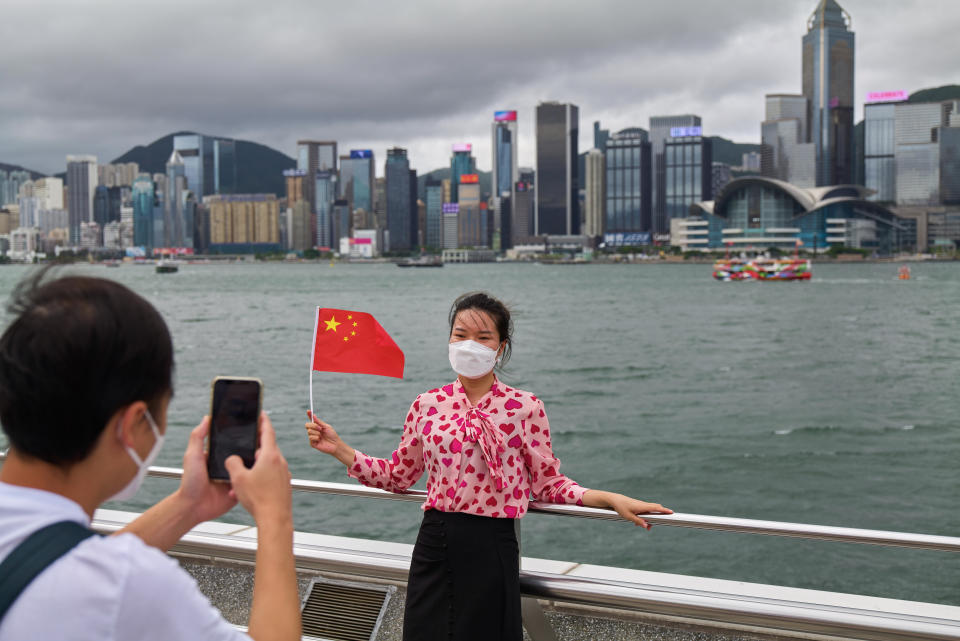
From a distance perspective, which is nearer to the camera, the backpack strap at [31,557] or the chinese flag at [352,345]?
the backpack strap at [31,557]

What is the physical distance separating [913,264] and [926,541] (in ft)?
508

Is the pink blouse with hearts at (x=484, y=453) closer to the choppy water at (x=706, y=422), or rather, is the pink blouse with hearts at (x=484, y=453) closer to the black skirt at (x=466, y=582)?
the black skirt at (x=466, y=582)

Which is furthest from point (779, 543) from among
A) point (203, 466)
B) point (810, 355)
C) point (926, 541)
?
point (810, 355)

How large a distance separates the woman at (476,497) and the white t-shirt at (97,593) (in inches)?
54.8

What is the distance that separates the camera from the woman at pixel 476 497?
246cm

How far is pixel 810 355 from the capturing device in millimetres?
31031

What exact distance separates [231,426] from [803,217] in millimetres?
141827

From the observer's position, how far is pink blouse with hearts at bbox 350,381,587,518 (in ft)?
8.16

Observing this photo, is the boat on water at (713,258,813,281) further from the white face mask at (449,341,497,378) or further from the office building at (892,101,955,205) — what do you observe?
the office building at (892,101,955,205)

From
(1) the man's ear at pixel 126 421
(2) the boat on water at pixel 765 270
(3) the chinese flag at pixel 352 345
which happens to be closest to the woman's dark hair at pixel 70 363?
(1) the man's ear at pixel 126 421

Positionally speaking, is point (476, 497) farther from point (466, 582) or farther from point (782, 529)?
point (782, 529)

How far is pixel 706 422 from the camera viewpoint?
18.6 metres

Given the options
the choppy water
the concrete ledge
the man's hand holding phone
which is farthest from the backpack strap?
the concrete ledge

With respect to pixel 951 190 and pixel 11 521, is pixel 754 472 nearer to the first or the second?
pixel 11 521
